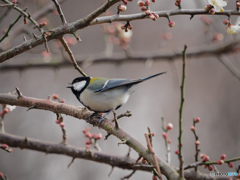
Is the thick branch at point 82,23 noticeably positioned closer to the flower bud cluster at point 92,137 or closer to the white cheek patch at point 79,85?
the white cheek patch at point 79,85

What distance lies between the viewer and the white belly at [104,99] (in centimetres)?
246

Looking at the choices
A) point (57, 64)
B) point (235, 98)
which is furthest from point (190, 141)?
point (57, 64)

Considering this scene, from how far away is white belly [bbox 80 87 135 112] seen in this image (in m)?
2.46

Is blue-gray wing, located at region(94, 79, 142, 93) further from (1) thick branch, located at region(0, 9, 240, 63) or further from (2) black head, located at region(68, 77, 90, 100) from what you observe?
(1) thick branch, located at region(0, 9, 240, 63)

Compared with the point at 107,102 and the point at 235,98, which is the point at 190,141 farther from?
the point at 107,102

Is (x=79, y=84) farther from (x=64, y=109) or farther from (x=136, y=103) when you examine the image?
(x=136, y=103)

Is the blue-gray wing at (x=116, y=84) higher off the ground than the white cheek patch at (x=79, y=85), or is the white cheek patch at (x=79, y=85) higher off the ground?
the blue-gray wing at (x=116, y=84)

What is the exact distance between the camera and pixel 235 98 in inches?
240

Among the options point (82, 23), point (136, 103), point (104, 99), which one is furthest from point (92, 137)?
point (136, 103)

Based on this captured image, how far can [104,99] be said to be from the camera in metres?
2.51

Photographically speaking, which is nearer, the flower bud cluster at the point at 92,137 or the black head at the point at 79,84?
the flower bud cluster at the point at 92,137

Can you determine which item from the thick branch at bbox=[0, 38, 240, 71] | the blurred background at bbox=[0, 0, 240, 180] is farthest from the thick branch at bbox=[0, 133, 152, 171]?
the blurred background at bbox=[0, 0, 240, 180]

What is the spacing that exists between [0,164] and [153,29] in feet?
13.5

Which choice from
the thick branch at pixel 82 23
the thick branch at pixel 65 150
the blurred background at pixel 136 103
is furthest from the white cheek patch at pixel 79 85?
the blurred background at pixel 136 103
